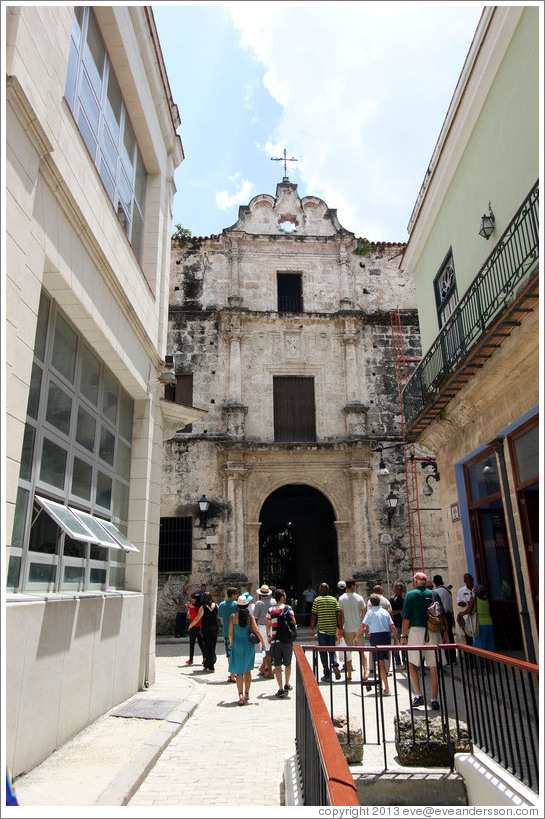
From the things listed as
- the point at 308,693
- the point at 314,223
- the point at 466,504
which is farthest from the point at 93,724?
the point at 314,223

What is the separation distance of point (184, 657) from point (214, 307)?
464 inches

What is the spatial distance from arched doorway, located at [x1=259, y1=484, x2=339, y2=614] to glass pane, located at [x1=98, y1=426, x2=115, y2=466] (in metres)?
13.2

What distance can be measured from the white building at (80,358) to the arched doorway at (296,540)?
12.1 meters

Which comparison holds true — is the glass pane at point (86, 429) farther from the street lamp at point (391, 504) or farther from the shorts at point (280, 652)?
the street lamp at point (391, 504)

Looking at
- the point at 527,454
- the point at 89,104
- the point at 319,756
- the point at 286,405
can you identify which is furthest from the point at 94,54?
the point at 286,405

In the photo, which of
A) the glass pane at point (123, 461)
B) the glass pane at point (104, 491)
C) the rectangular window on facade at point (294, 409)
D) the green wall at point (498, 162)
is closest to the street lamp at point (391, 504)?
the rectangular window on facade at point (294, 409)

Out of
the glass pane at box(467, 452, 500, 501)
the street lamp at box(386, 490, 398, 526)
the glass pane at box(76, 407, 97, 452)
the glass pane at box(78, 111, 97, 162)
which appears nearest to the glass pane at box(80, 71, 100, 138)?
the glass pane at box(78, 111, 97, 162)

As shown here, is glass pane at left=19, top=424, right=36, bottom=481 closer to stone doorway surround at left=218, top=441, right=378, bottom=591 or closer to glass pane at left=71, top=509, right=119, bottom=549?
glass pane at left=71, top=509, right=119, bottom=549

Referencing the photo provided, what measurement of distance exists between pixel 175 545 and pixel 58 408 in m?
12.2

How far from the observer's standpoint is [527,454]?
807cm

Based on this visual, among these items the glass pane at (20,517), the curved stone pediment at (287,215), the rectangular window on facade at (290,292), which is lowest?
the glass pane at (20,517)

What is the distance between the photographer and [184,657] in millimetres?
13695

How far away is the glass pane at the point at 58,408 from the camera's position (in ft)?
20.6

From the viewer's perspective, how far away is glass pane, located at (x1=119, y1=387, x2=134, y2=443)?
902 cm
